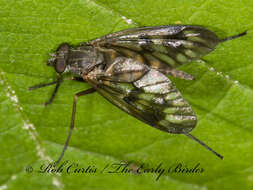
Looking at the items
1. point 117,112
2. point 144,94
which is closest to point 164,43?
point 144,94

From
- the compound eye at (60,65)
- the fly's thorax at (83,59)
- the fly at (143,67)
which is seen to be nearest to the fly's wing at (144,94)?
the fly at (143,67)

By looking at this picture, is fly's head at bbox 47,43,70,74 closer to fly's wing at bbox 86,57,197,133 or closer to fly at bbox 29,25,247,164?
fly at bbox 29,25,247,164

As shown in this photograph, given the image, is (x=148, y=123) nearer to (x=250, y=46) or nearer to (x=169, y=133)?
(x=169, y=133)

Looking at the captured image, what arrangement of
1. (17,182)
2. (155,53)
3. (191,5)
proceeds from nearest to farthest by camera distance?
(17,182) → (191,5) → (155,53)

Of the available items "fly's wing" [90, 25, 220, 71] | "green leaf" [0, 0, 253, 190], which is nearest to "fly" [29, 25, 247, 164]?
"fly's wing" [90, 25, 220, 71]

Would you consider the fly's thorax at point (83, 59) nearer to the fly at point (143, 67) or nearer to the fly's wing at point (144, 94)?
the fly at point (143, 67)

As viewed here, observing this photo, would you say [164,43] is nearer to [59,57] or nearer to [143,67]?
[143,67]

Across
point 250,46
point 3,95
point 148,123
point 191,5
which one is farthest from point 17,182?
point 250,46
